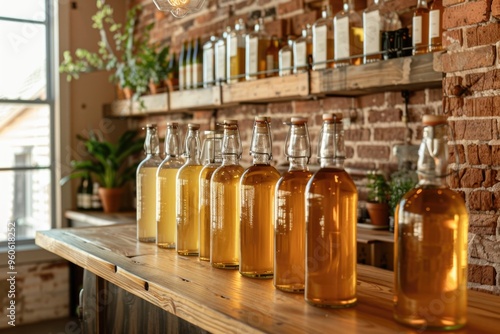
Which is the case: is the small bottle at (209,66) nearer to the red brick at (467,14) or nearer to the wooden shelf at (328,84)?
the wooden shelf at (328,84)

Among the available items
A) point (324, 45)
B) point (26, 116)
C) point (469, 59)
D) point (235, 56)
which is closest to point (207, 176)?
point (469, 59)

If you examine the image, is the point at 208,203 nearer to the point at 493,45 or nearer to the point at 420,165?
the point at 420,165

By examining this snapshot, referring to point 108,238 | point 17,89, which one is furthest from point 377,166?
point 17,89

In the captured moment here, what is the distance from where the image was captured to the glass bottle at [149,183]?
138 centimetres

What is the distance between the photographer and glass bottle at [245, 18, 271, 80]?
2.57m

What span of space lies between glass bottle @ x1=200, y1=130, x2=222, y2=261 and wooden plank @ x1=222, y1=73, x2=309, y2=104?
3.75 ft

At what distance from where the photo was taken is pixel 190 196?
47.9 inches

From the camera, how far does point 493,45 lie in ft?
4.84

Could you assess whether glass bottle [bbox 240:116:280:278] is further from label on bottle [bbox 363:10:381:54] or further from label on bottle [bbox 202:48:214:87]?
label on bottle [bbox 202:48:214:87]

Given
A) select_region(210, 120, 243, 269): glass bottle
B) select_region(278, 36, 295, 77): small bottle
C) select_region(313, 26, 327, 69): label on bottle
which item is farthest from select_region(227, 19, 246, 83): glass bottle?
select_region(210, 120, 243, 269): glass bottle

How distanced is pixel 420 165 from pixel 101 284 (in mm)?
1001

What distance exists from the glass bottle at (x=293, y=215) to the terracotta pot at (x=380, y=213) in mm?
1353

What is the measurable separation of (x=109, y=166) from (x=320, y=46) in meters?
1.88

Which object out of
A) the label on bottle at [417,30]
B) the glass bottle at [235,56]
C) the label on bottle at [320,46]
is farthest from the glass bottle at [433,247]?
the glass bottle at [235,56]
